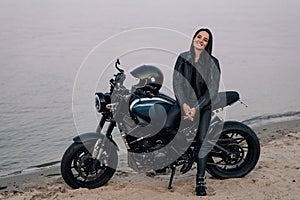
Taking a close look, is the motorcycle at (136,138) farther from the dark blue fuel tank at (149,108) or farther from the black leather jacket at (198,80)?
the black leather jacket at (198,80)

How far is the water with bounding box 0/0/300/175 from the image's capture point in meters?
9.55

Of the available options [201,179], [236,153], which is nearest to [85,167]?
[201,179]

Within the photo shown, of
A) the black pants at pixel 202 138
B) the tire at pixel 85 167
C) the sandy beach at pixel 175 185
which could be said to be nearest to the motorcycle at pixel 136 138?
the tire at pixel 85 167

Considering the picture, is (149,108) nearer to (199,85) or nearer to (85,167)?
(199,85)

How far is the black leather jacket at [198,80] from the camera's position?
5496mm

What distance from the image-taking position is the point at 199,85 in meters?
5.54

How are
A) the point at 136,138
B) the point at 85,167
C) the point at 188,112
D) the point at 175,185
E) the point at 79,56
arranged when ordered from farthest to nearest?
the point at 79,56 < the point at 175,185 < the point at 85,167 < the point at 136,138 < the point at 188,112

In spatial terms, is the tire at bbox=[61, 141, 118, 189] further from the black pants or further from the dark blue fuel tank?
the black pants

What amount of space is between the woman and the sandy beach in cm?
38

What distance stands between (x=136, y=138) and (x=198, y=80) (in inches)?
36.4

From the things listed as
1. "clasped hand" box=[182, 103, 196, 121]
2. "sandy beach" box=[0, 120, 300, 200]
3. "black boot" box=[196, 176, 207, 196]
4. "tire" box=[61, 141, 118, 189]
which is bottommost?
"sandy beach" box=[0, 120, 300, 200]

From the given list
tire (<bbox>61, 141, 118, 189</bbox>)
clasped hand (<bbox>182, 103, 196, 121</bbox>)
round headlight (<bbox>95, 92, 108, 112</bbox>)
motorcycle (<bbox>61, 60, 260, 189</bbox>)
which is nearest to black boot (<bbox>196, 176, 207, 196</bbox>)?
motorcycle (<bbox>61, 60, 260, 189</bbox>)

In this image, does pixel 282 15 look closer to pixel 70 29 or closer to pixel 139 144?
pixel 70 29

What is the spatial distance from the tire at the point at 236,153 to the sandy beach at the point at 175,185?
121 mm
